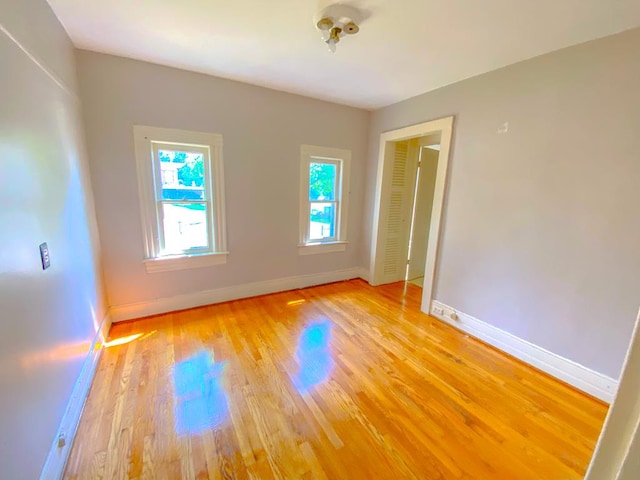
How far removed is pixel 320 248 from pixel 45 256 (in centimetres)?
274

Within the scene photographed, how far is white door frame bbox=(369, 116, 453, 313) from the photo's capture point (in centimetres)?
275

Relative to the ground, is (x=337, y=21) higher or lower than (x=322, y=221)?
higher

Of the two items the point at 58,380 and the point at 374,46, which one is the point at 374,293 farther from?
the point at 58,380

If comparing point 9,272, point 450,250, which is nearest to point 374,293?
point 450,250

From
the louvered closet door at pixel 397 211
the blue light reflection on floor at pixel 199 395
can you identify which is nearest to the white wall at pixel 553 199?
the louvered closet door at pixel 397 211

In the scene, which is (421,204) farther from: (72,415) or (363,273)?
(72,415)

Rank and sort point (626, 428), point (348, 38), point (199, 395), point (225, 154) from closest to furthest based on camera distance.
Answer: point (626, 428)
point (199, 395)
point (348, 38)
point (225, 154)

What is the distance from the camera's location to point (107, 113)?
233 cm

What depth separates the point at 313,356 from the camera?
225 centimetres

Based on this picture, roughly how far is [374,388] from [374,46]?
2.51m

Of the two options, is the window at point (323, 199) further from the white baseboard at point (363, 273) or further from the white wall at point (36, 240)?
the white wall at point (36, 240)

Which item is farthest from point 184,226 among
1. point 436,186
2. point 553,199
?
point 553,199

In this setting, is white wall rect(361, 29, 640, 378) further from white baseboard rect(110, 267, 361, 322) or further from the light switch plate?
the light switch plate

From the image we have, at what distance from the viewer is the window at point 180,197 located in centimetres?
256
